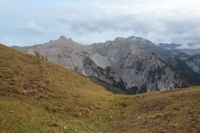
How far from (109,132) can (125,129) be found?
156 centimetres

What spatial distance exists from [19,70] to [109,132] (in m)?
20.3

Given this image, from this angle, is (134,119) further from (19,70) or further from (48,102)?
(19,70)

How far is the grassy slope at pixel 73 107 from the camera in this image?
1572 inches

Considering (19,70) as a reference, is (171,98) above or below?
below

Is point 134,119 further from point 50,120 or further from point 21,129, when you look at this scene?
point 21,129

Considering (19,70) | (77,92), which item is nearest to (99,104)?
(77,92)

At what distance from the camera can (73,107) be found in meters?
47.5

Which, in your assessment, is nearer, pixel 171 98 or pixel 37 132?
pixel 37 132

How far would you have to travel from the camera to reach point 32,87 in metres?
51.7

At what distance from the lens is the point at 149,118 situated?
42.7 meters

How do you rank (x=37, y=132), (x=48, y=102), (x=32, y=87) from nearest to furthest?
1. (x=37, y=132)
2. (x=48, y=102)
3. (x=32, y=87)

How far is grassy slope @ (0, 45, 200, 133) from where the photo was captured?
39938 millimetres

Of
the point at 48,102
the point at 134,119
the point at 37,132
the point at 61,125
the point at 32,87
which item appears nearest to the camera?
the point at 37,132

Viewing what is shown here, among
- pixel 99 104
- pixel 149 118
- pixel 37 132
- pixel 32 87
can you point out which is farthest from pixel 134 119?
pixel 32 87
